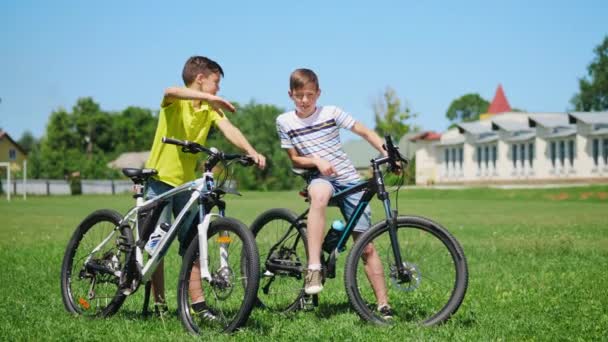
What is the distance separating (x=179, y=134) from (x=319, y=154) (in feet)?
3.46

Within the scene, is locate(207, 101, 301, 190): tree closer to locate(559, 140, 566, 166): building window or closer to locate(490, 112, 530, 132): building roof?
locate(490, 112, 530, 132): building roof

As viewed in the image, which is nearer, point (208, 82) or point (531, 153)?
point (208, 82)

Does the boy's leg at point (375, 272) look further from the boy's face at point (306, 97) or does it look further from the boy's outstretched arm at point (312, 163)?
the boy's face at point (306, 97)

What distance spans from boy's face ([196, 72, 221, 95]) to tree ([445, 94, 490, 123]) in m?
125

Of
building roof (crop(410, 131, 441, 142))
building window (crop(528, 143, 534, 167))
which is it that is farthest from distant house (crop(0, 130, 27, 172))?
building window (crop(528, 143, 534, 167))

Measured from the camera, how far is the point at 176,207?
5.96m

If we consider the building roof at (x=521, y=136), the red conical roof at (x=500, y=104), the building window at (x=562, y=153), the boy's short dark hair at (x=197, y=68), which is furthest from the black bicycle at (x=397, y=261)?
the red conical roof at (x=500, y=104)

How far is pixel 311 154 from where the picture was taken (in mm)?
5762

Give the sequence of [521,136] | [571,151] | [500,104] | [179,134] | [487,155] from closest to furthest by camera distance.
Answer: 1. [179,134]
2. [571,151]
3. [521,136]
4. [487,155]
5. [500,104]

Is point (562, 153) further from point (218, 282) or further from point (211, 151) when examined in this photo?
point (218, 282)

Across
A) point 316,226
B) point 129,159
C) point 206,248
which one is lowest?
point 206,248

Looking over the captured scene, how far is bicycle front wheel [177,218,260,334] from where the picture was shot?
5188 millimetres

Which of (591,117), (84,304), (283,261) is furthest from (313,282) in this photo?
(591,117)

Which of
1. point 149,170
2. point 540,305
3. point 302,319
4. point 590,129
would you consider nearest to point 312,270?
point 302,319
